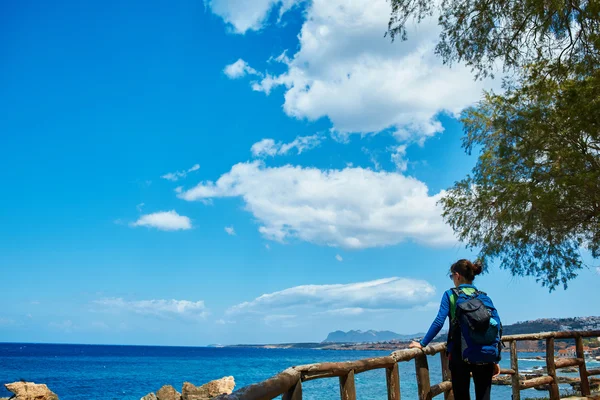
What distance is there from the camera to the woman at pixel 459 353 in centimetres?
442

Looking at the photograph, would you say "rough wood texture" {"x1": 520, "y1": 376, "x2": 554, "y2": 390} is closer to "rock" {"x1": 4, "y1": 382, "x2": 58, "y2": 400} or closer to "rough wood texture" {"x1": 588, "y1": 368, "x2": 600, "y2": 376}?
"rough wood texture" {"x1": 588, "y1": 368, "x2": 600, "y2": 376}

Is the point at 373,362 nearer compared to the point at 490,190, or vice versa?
the point at 373,362

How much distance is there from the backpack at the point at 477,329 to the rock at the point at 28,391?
83.7ft

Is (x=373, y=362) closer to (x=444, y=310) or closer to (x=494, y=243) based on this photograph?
(x=444, y=310)

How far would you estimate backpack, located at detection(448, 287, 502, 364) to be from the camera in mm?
4203

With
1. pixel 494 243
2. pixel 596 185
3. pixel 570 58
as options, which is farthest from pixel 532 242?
pixel 570 58

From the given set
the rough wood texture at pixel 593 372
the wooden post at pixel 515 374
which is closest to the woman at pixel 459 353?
the wooden post at pixel 515 374

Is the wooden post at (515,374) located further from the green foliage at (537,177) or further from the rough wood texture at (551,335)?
the green foliage at (537,177)

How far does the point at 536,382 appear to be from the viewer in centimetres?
711

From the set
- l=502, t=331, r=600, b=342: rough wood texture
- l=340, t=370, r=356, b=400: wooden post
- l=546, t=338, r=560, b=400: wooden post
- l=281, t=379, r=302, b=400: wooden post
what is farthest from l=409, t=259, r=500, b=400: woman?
l=546, t=338, r=560, b=400: wooden post

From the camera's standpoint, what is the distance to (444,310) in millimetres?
4406

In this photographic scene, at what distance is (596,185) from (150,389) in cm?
4970

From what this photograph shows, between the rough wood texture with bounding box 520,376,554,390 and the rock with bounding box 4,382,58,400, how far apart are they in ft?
79.4

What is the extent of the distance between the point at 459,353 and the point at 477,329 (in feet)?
1.21
